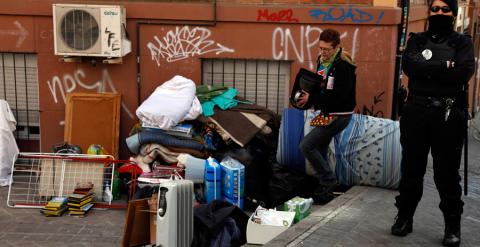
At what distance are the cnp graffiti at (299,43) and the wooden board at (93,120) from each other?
7.47 feet

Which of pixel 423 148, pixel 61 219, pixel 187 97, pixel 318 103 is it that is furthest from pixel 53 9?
pixel 423 148

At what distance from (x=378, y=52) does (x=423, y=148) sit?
11.8 ft

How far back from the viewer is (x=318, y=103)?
20.9 feet

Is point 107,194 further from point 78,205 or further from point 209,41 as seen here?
point 209,41

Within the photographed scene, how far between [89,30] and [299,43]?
278 centimetres

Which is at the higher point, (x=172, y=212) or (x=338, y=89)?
(x=338, y=89)

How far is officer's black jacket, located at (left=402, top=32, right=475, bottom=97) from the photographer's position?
456cm

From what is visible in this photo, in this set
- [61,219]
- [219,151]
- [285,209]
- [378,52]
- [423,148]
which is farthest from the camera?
[378,52]

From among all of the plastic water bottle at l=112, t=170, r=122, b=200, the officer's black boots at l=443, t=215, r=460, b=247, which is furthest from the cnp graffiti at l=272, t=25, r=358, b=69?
the officer's black boots at l=443, t=215, r=460, b=247

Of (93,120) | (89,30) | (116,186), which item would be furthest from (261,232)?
(89,30)

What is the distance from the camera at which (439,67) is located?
4566 millimetres

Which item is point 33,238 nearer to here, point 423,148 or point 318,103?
point 318,103

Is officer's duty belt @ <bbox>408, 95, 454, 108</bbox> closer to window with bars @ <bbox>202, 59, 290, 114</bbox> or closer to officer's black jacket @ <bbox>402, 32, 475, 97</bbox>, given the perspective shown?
officer's black jacket @ <bbox>402, 32, 475, 97</bbox>

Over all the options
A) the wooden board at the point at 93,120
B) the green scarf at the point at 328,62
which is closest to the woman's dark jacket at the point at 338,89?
the green scarf at the point at 328,62
